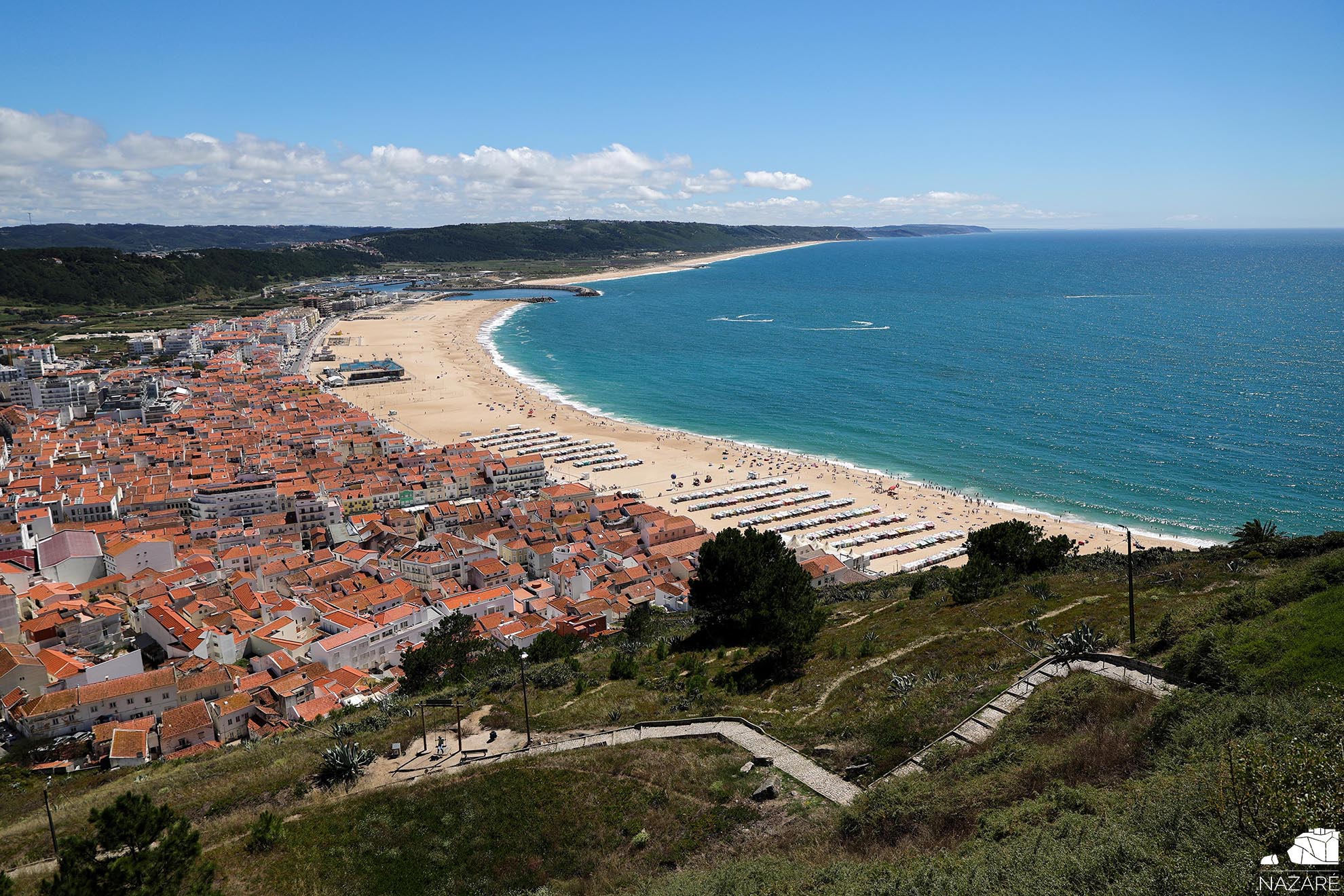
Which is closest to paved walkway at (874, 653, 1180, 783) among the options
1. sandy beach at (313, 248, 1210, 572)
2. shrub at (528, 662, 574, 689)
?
shrub at (528, 662, 574, 689)

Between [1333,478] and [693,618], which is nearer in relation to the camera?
[693,618]

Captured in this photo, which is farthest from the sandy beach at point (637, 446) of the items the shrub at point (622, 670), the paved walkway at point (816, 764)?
the paved walkway at point (816, 764)

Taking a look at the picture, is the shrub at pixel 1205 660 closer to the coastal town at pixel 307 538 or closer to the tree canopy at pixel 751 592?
the tree canopy at pixel 751 592

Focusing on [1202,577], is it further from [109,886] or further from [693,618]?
[109,886]

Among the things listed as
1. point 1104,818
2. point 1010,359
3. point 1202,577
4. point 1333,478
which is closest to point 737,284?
point 1010,359

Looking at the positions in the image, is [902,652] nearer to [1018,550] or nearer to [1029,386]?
[1018,550]
